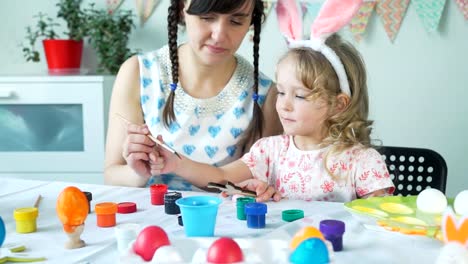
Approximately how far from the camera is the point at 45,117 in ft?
7.73

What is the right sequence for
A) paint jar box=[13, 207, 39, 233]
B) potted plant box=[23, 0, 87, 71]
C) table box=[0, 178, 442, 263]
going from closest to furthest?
table box=[0, 178, 442, 263], paint jar box=[13, 207, 39, 233], potted plant box=[23, 0, 87, 71]

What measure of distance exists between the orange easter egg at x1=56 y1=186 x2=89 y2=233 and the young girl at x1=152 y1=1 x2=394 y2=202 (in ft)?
Answer: 1.35

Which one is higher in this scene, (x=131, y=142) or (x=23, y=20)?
(x=23, y=20)

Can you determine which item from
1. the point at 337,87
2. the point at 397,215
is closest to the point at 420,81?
the point at 337,87

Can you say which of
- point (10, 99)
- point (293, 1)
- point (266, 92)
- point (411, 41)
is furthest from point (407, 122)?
point (10, 99)

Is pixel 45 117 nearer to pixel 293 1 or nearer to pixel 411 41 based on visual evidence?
pixel 293 1

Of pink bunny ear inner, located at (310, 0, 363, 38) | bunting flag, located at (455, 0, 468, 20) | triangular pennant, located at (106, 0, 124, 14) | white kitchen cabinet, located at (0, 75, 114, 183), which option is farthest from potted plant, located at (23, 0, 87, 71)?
bunting flag, located at (455, 0, 468, 20)

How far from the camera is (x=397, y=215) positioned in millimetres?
858

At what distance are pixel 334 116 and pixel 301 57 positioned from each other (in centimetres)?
16

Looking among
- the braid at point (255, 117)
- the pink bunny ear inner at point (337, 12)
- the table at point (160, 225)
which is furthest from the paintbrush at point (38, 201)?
the pink bunny ear inner at point (337, 12)

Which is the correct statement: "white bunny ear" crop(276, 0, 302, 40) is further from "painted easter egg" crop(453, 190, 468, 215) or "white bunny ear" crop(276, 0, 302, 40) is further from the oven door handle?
the oven door handle

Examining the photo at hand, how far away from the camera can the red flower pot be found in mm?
2457

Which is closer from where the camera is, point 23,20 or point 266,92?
point 266,92

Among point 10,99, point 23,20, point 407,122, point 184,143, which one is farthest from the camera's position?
point 23,20
